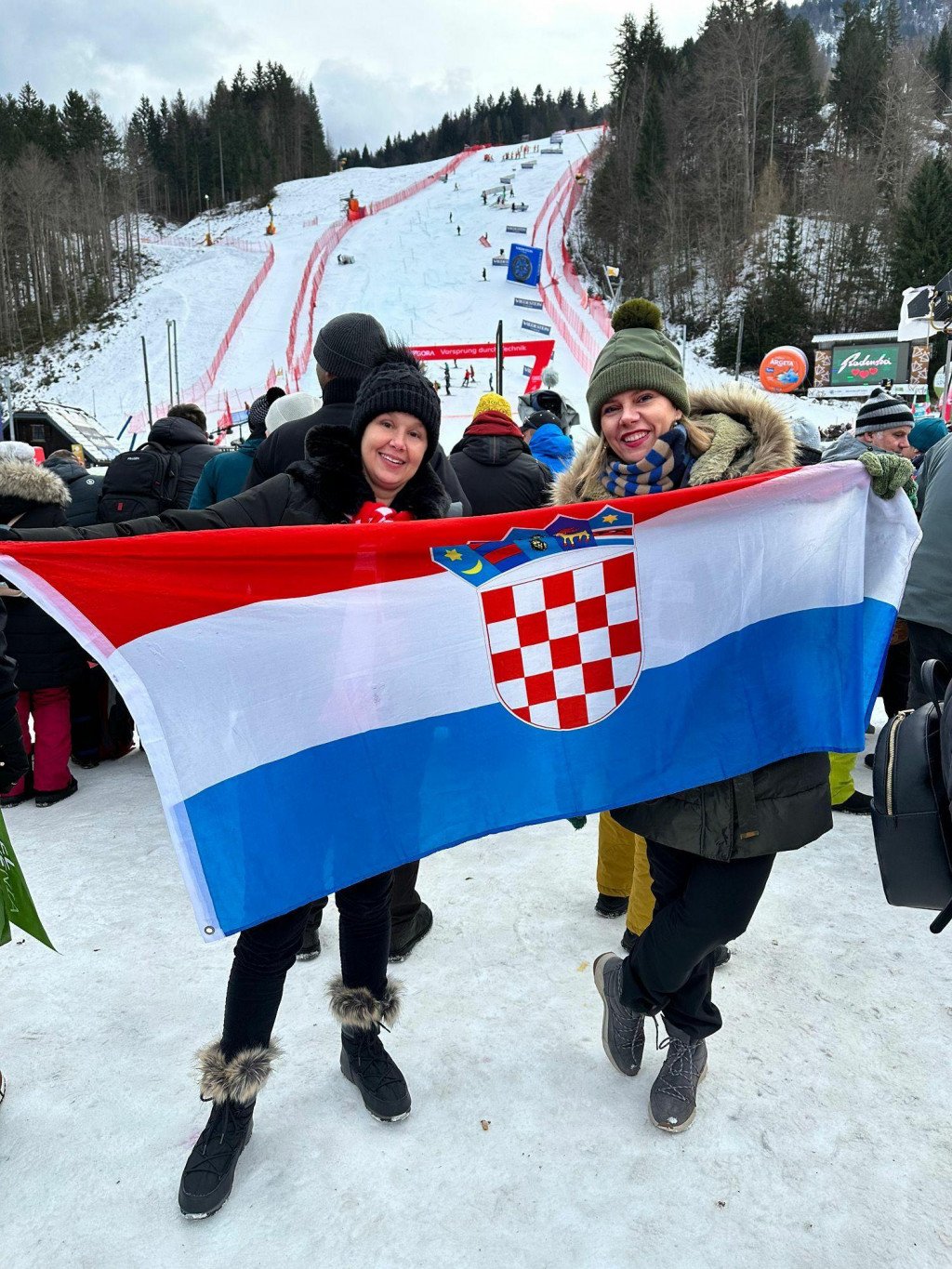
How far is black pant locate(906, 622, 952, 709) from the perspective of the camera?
366cm

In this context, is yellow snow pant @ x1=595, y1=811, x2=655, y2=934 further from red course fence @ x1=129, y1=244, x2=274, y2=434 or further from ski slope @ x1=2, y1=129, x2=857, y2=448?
red course fence @ x1=129, y1=244, x2=274, y2=434

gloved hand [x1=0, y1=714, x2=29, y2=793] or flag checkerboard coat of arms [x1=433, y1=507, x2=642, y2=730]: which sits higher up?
flag checkerboard coat of arms [x1=433, y1=507, x2=642, y2=730]

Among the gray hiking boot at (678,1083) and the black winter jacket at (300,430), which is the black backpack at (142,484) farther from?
the gray hiking boot at (678,1083)

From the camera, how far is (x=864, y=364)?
3067cm

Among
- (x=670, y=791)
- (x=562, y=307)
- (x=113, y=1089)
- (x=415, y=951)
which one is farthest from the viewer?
(x=562, y=307)

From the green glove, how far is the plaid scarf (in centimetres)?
45

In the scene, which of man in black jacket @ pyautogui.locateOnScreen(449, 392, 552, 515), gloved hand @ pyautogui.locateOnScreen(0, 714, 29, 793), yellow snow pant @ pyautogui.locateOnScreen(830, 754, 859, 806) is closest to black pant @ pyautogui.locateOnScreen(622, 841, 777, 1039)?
yellow snow pant @ pyautogui.locateOnScreen(830, 754, 859, 806)

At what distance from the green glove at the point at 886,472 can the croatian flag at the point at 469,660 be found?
3 cm

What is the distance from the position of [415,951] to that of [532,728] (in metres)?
1.20

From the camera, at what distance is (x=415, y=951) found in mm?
2814

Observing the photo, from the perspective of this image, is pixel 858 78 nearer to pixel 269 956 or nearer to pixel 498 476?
pixel 498 476

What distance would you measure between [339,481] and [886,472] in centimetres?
142

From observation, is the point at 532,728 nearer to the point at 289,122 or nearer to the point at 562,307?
the point at 562,307

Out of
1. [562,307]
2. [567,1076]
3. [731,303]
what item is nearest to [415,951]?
[567,1076]
